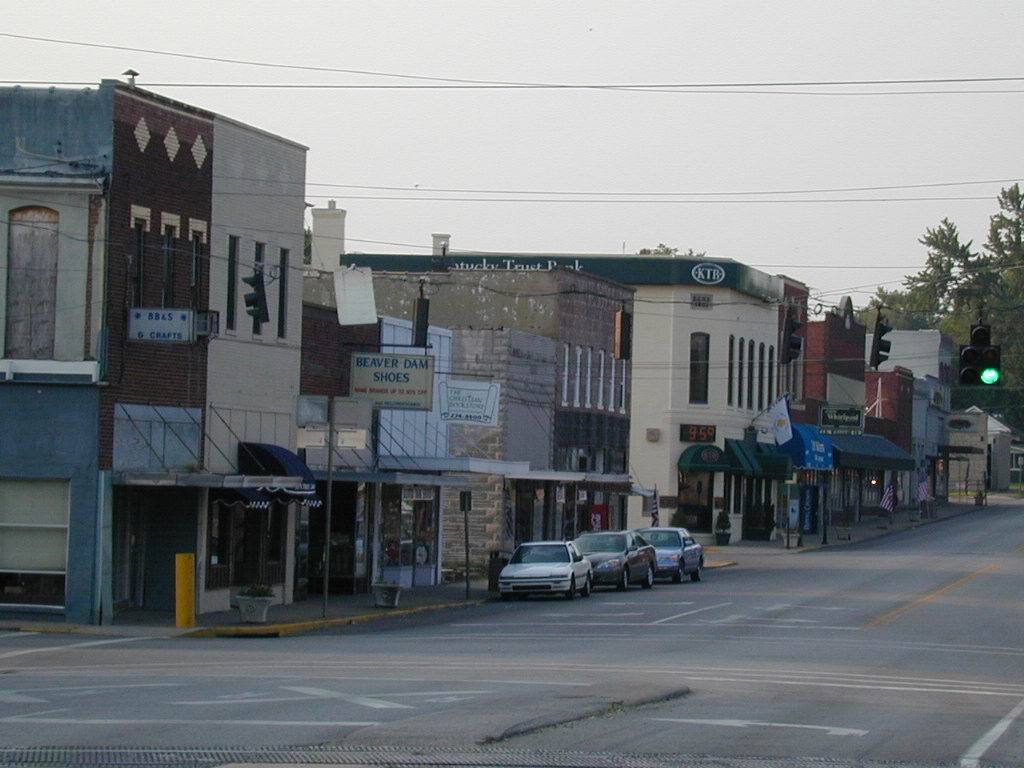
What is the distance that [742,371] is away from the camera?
71.3 meters

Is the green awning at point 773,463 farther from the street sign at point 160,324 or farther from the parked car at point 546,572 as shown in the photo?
the street sign at point 160,324

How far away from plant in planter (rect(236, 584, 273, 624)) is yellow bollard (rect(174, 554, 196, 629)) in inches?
37.3

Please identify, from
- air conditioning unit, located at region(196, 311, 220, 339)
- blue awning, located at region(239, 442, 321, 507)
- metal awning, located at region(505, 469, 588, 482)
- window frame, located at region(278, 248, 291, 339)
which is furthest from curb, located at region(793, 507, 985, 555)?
air conditioning unit, located at region(196, 311, 220, 339)

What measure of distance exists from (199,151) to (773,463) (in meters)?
42.9

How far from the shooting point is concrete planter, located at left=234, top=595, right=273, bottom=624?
103 feet

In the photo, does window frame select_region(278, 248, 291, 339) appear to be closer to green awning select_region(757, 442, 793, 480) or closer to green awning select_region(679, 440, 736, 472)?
green awning select_region(679, 440, 736, 472)

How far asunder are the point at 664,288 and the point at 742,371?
19.3 ft

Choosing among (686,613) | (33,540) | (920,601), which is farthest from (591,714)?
(920,601)

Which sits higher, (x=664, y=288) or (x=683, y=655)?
(x=664, y=288)

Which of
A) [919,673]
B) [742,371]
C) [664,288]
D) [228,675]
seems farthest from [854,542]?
[228,675]

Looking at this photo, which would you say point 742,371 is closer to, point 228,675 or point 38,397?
point 38,397

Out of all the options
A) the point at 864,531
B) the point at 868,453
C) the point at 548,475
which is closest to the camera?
the point at 548,475

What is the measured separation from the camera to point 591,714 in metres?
16.7

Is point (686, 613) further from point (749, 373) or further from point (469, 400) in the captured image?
point (749, 373)
